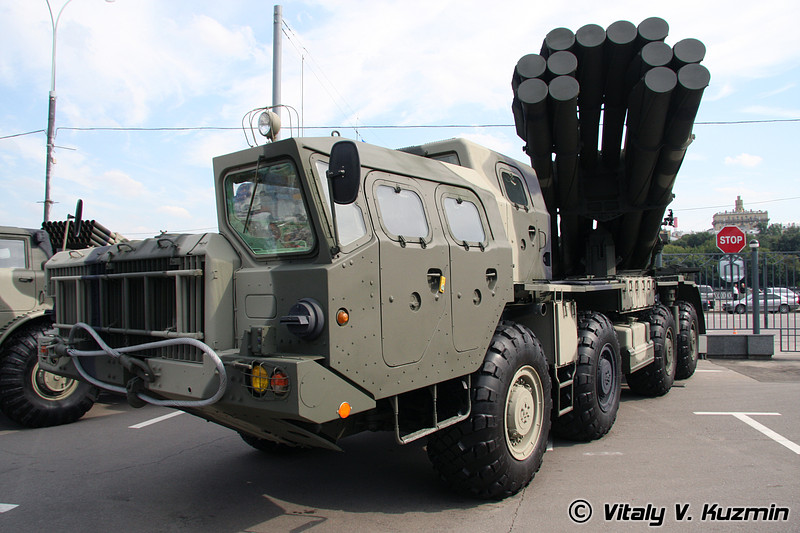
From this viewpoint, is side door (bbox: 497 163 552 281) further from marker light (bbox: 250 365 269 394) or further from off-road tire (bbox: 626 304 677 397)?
marker light (bbox: 250 365 269 394)

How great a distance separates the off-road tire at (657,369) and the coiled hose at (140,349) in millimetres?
6069

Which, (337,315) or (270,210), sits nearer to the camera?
(337,315)

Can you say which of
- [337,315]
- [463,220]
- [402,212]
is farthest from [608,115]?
[337,315]

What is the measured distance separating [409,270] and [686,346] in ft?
22.1

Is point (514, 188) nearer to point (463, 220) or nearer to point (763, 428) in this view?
point (463, 220)

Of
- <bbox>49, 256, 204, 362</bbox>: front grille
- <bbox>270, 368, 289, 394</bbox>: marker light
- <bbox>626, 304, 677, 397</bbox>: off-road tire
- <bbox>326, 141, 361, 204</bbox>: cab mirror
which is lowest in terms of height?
<bbox>626, 304, 677, 397</bbox>: off-road tire

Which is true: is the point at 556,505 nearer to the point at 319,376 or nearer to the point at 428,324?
the point at 428,324

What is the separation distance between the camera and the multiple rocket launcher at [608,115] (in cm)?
635

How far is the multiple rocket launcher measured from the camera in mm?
6348

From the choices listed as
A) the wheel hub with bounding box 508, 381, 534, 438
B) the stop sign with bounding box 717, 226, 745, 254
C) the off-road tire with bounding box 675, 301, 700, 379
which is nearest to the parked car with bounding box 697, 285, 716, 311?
the stop sign with bounding box 717, 226, 745, 254

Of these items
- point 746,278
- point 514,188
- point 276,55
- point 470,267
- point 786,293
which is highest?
point 276,55

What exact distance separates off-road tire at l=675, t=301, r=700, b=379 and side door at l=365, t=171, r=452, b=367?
629 cm

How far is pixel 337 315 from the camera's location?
3205 mm

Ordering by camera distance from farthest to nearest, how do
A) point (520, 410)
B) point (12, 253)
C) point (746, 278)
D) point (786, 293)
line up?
point (786, 293), point (746, 278), point (12, 253), point (520, 410)
